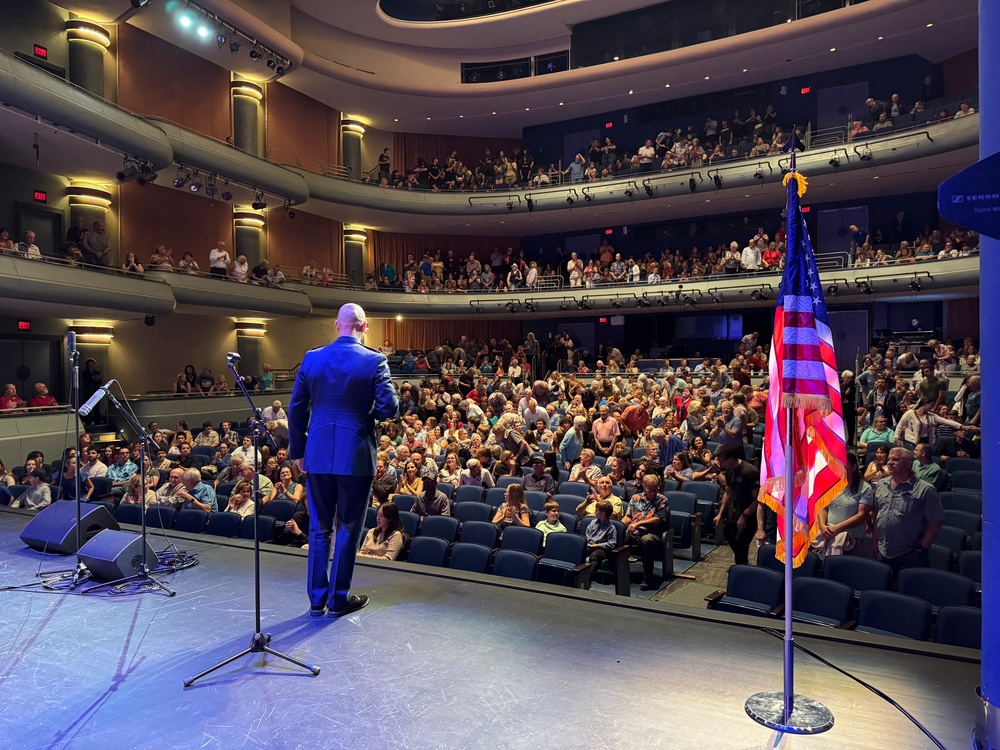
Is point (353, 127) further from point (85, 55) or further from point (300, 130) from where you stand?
point (85, 55)

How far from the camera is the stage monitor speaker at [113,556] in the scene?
4.17 metres

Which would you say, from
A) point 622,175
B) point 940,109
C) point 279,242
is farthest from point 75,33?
point 940,109

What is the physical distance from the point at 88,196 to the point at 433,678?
1543 cm

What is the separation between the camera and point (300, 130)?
801 inches

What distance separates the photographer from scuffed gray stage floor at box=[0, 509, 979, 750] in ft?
8.14

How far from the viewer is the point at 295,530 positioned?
21.4 feet

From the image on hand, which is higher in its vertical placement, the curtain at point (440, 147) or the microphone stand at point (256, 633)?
the curtain at point (440, 147)

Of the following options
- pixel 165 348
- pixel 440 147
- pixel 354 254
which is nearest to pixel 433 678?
pixel 165 348

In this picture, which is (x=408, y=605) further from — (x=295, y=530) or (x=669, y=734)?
(x=295, y=530)

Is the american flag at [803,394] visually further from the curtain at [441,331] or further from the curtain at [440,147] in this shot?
the curtain at [440,147]

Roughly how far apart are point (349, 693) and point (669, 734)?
1267 mm

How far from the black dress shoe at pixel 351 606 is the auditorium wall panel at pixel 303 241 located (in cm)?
1786

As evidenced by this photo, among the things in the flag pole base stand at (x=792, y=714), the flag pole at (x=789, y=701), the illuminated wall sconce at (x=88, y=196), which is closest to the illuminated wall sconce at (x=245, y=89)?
the illuminated wall sconce at (x=88, y=196)

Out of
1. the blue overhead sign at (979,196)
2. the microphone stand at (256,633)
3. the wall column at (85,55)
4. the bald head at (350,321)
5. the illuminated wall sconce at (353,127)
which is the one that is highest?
the illuminated wall sconce at (353,127)
